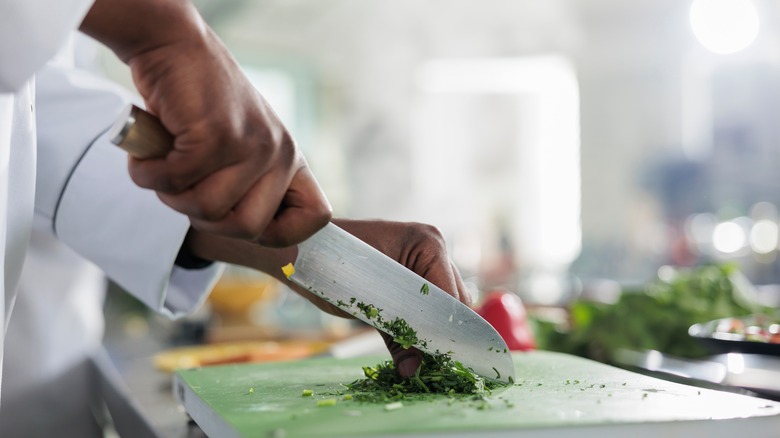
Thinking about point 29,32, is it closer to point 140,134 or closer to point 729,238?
point 140,134

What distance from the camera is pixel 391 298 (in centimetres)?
76

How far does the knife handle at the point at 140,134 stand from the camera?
0.55 meters

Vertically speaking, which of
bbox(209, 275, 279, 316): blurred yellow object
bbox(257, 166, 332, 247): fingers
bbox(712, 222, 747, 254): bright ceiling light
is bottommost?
bbox(209, 275, 279, 316): blurred yellow object

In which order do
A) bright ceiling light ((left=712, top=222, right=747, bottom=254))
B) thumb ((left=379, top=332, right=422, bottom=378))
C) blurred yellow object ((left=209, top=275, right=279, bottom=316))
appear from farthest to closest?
bright ceiling light ((left=712, top=222, right=747, bottom=254)) < blurred yellow object ((left=209, top=275, right=279, bottom=316)) < thumb ((left=379, top=332, right=422, bottom=378))

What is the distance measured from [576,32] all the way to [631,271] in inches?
63.8

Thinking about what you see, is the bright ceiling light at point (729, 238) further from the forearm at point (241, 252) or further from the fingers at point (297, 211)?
the fingers at point (297, 211)

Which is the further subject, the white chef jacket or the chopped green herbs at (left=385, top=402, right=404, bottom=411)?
the white chef jacket

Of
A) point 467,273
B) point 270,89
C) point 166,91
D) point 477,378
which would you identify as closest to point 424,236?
point 477,378

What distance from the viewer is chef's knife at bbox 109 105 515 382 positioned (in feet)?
2.42

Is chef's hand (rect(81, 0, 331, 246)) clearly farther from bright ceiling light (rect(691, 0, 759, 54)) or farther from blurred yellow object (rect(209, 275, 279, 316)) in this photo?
bright ceiling light (rect(691, 0, 759, 54))

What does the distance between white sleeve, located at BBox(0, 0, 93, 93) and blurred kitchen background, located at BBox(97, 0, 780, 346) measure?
14.2 feet

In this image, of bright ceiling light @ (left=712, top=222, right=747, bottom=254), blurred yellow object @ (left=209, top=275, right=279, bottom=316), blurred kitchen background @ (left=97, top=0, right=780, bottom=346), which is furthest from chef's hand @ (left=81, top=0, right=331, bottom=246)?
blurred kitchen background @ (left=97, top=0, right=780, bottom=346)

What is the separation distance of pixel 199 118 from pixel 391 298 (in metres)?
0.29

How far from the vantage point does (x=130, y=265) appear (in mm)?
1104
